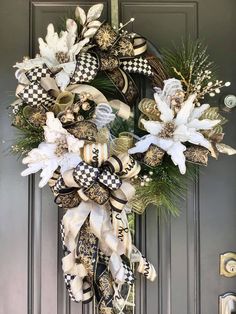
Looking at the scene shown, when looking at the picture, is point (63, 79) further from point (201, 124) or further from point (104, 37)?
point (201, 124)

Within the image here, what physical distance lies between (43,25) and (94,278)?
739 mm

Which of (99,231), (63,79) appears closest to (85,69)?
(63,79)

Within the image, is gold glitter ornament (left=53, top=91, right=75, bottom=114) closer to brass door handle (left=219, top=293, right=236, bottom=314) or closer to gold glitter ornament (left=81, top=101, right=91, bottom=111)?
gold glitter ornament (left=81, top=101, right=91, bottom=111)

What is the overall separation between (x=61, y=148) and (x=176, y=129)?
11.4 inches

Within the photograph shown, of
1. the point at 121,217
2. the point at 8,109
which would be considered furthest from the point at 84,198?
the point at 8,109

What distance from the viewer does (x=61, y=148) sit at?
3.90 feet

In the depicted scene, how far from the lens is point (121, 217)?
1.24 metres

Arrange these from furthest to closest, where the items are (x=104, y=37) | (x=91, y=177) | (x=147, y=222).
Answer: (x=147, y=222) → (x=104, y=37) → (x=91, y=177)

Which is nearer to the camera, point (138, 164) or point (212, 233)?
point (138, 164)

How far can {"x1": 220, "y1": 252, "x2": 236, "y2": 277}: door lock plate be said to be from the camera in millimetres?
1414

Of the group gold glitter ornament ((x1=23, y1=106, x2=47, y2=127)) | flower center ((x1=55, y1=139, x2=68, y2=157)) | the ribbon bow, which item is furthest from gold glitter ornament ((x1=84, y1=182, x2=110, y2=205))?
gold glitter ornament ((x1=23, y1=106, x2=47, y2=127))

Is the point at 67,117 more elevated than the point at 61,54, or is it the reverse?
the point at 61,54

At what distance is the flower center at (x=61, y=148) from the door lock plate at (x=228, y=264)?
1.89ft

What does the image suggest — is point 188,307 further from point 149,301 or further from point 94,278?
point 94,278
